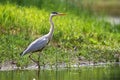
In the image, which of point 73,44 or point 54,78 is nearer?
point 54,78

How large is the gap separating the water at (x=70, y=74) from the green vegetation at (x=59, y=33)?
3.41 ft

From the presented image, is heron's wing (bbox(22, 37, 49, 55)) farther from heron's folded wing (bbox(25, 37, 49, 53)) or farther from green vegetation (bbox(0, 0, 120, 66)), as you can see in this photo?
green vegetation (bbox(0, 0, 120, 66))

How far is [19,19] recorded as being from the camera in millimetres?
20406

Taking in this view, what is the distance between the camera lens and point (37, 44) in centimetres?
1814

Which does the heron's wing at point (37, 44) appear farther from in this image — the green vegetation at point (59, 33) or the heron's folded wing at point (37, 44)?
the green vegetation at point (59, 33)

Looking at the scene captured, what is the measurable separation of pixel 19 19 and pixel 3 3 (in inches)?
57.8

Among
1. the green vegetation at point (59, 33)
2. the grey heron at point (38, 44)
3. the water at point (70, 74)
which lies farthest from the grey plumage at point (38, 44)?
the water at point (70, 74)

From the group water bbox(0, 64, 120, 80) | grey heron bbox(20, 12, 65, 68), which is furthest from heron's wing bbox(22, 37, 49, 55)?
water bbox(0, 64, 120, 80)

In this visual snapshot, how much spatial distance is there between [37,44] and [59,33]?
2.01 m

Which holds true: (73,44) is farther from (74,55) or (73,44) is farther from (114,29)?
(114,29)

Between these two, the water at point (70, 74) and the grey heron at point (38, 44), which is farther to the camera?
the grey heron at point (38, 44)

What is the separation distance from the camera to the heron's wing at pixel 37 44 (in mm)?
17875

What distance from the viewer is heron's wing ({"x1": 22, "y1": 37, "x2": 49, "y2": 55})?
58.6 ft

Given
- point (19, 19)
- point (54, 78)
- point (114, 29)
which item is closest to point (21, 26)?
point (19, 19)
